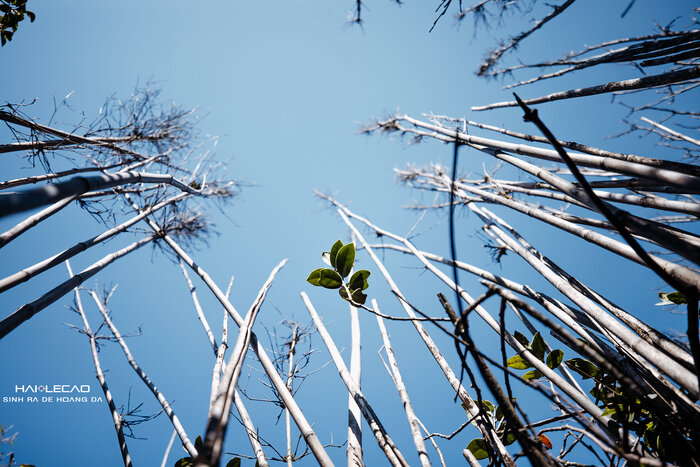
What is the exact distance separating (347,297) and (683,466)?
1.23 m

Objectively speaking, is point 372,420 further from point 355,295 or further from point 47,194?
point 47,194

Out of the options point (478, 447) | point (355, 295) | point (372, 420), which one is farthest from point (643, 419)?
point (355, 295)

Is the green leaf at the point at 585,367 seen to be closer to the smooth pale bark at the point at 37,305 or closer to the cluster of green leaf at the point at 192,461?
the cluster of green leaf at the point at 192,461

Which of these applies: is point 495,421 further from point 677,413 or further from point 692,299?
point 692,299

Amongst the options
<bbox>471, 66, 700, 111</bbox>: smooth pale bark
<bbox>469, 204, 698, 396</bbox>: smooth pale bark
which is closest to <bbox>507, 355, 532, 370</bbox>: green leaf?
<bbox>469, 204, 698, 396</bbox>: smooth pale bark

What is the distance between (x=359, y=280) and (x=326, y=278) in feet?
0.49

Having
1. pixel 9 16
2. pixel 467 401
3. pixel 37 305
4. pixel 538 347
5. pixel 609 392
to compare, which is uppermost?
pixel 9 16

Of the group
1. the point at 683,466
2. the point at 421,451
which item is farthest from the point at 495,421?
the point at 683,466

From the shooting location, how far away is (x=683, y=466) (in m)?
0.92

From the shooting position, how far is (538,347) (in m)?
1.19

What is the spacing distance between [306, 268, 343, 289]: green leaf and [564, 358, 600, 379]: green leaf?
3.29 ft

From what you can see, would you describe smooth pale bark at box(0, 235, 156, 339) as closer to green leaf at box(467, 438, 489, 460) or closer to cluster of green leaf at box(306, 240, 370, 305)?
cluster of green leaf at box(306, 240, 370, 305)

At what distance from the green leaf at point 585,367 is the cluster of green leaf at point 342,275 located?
0.89 meters

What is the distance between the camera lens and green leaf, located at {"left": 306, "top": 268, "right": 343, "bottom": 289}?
1.27 meters
